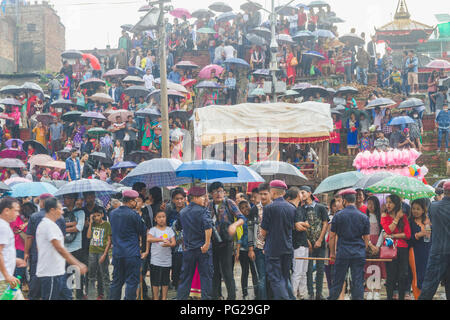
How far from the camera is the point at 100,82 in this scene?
2153cm

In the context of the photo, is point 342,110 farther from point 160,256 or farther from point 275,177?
point 160,256

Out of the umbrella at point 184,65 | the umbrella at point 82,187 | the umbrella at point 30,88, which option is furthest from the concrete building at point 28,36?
the umbrella at point 82,187

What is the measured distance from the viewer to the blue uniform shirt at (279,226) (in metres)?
7.72

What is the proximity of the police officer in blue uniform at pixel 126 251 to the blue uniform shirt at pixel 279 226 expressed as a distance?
186cm

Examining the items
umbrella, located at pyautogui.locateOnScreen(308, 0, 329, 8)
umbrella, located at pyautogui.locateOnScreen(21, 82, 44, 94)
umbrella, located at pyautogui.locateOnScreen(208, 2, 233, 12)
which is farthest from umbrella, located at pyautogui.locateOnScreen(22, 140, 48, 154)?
umbrella, located at pyautogui.locateOnScreen(308, 0, 329, 8)

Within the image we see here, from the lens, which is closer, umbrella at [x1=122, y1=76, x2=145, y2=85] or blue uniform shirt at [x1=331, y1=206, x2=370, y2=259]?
blue uniform shirt at [x1=331, y1=206, x2=370, y2=259]

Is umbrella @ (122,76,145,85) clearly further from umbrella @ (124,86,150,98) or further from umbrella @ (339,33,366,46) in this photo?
umbrella @ (339,33,366,46)

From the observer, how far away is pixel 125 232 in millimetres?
7922

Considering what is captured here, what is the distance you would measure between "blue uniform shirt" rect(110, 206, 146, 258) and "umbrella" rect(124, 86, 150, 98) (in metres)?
12.9

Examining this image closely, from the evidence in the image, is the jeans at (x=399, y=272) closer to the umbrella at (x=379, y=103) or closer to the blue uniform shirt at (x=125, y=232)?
the blue uniform shirt at (x=125, y=232)

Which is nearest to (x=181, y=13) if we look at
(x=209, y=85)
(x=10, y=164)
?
(x=209, y=85)

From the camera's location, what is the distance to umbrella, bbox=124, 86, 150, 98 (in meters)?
20.4
